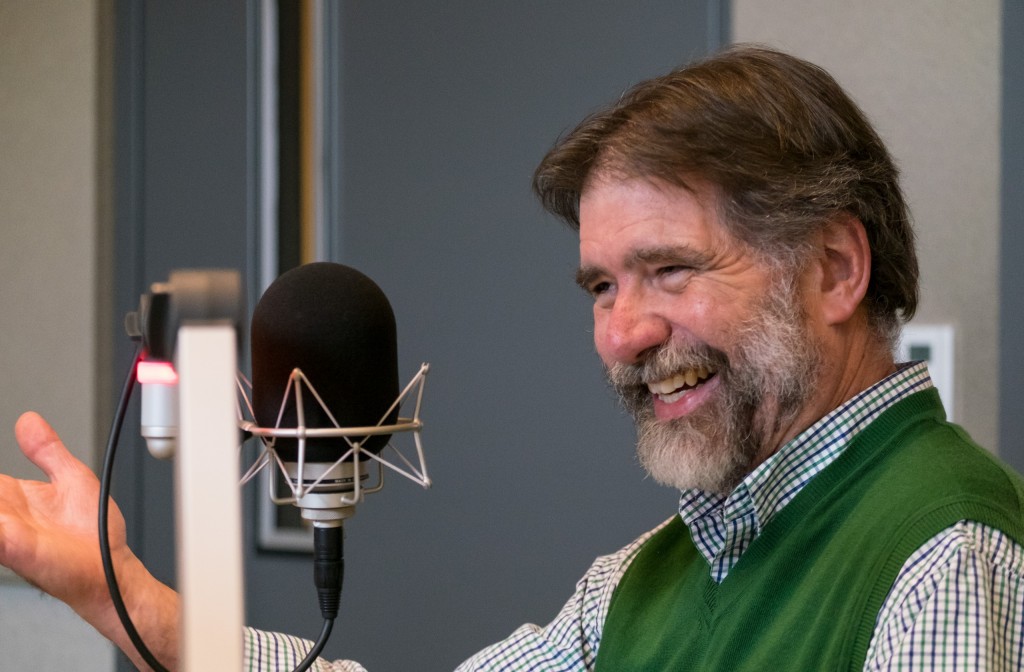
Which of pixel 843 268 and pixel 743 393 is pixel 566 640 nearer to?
pixel 743 393

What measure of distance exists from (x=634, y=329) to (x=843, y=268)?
8.9 inches

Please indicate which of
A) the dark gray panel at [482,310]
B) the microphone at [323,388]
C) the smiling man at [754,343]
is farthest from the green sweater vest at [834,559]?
the dark gray panel at [482,310]

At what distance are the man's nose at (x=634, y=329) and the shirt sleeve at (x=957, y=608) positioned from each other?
1.09 ft

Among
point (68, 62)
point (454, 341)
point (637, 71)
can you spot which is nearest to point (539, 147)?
point (637, 71)

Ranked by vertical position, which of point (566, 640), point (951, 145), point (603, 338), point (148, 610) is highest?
point (951, 145)

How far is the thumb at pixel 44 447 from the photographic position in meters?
1.02

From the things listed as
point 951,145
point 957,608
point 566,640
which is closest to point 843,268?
point 957,608

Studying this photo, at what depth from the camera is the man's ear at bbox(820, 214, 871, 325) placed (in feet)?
3.67

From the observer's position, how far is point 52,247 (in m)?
2.31

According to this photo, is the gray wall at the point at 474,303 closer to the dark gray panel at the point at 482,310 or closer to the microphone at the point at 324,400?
the dark gray panel at the point at 482,310

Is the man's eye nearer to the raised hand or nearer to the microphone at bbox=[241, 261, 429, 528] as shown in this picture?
the microphone at bbox=[241, 261, 429, 528]

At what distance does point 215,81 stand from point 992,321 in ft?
4.93

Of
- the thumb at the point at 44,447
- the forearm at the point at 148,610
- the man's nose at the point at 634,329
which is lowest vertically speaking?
the forearm at the point at 148,610

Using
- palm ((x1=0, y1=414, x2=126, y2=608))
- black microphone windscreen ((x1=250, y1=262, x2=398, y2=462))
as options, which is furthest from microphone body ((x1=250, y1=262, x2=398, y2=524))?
palm ((x1=0, y1=414, x2=126, y2=608))
